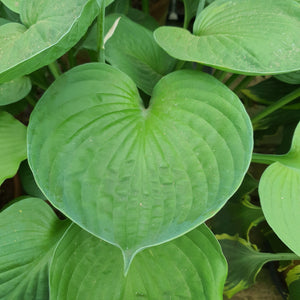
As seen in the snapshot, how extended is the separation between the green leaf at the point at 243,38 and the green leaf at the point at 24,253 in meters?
0.36

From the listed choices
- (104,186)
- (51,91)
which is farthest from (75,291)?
(51,91)

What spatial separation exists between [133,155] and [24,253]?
0.83 ft

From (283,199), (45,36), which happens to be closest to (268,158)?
(283,199)

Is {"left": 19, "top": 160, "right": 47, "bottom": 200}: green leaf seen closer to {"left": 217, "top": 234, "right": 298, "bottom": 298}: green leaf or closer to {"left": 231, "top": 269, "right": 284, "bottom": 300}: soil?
{"left": 217, "top": 234, "right": 298, "bottom": 298}: green leaf

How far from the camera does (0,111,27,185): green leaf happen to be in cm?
57

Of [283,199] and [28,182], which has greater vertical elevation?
[283,199]

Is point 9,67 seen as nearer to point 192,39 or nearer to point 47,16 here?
point 47,16

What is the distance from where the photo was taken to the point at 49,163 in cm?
47

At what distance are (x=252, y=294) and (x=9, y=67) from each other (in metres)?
0.80

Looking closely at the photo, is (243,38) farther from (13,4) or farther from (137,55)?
(13,4)

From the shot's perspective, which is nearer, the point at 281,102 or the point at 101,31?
the point at 101,31

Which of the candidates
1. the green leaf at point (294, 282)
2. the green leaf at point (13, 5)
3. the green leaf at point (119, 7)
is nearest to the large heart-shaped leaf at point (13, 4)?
the green leaf at point (13, 5)

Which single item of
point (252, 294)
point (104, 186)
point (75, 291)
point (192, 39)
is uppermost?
point (192, 39)

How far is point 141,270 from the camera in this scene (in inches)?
21.0
